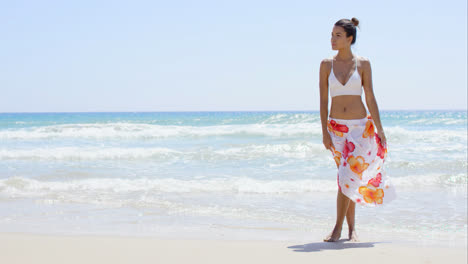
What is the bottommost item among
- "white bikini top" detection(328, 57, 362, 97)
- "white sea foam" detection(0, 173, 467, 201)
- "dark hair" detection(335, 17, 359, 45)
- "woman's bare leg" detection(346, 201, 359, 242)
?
"white sea foam" detection(0, 173, 467, 201)

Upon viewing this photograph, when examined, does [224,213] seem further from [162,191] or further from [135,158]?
[135,158]

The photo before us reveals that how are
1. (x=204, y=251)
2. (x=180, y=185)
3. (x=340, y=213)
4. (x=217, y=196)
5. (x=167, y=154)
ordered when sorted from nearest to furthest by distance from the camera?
(x=204, y=251)
(x=340, y=213)
(x=217, y=196)
(x=180, y=185)
(x=167, y=154)

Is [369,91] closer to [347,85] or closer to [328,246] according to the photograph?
[347,85]

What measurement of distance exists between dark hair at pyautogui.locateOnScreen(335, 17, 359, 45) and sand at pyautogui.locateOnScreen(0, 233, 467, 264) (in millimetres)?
1553

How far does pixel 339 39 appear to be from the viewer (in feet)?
11.6

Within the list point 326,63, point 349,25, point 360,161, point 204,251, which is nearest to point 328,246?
point 360,161

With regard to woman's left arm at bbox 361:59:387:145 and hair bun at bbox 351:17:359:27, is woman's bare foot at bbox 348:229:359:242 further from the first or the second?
hair bun at bbox 351:17:359:27

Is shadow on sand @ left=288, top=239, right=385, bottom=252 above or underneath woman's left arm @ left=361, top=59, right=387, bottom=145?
underneath

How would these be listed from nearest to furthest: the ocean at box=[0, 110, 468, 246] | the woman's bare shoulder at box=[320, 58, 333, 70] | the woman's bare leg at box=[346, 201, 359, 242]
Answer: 1. the woman's bare shoulder at box=[320, 58, 333, 70]
2. the woman's bare leg at box=[346, 201, 359, 242]
3. the ocean at box=[0, 110, 468, 246]

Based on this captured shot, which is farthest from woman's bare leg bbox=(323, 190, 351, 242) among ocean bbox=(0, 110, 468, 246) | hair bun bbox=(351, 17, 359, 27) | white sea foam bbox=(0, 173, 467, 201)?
white sea foam bbox=(0, 173, 467, 201)

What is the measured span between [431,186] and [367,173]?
381cm

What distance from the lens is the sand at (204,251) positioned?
10.5ft

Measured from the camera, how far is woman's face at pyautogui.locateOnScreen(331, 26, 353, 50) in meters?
3.52

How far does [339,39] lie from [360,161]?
0.90 meters
